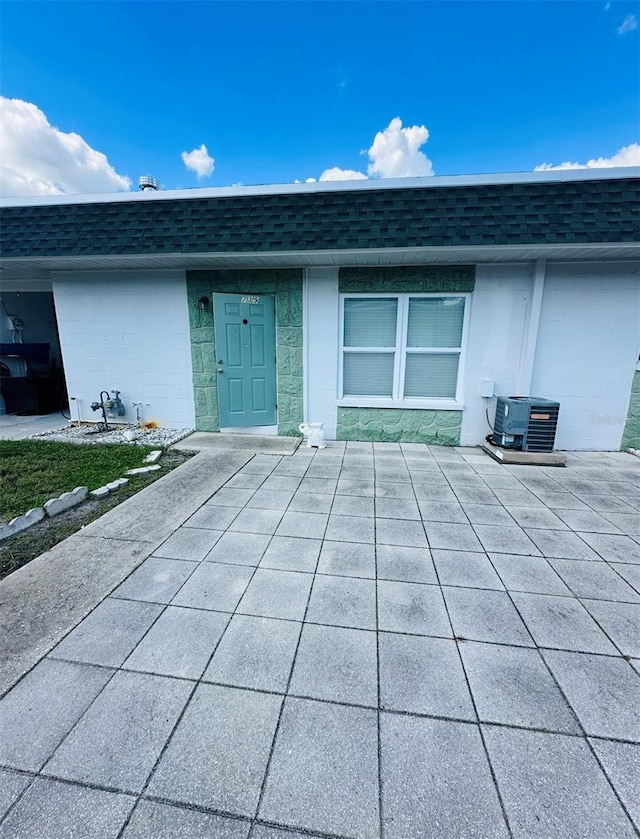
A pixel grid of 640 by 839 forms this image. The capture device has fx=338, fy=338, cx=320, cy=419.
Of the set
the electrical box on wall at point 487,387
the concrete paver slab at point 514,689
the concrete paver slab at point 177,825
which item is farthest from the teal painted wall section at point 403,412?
the concrete paver slab at point 177,825

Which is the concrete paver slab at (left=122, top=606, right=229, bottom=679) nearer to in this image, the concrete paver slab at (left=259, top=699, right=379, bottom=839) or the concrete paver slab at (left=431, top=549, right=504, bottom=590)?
the concrete paver slab at (left=259, top=699, right=379, bottom=839)

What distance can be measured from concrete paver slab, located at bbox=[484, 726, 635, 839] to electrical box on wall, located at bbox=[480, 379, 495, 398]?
12.9 feet

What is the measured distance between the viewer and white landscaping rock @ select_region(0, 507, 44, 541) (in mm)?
2432

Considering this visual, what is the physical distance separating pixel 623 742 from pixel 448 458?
3.22 m

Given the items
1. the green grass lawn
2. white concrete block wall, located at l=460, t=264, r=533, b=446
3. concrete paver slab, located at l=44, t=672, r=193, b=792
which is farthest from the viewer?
white concrete block wall, located at l=460, t=264, r=533, b=446

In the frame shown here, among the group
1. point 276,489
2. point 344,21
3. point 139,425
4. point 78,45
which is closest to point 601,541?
point 276,489

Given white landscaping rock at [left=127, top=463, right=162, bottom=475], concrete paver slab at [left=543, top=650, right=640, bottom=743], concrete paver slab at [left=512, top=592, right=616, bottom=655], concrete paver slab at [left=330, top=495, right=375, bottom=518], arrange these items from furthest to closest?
1. white landscaping rock at [left=127, top=463, right=162, bottom=475]
2. concrete paver slab at [left=330, top=495, right=375, bottom=518]
3. concrete paver slab at [left=512, top=592, right=616, bottom=655]
4. concrete paver slab at [left=543, top=650, right=640, bottom=743]

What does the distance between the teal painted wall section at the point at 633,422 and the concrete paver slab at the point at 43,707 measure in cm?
596

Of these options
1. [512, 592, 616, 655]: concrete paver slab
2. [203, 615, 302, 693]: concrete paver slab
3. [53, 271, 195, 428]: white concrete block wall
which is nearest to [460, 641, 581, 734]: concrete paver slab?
[512, 592, 616, 655]: concrete paver slab

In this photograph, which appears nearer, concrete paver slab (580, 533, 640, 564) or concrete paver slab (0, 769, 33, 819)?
concrete paver slab (0, 769, 33, 819)

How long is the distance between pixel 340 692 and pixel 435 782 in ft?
1.35

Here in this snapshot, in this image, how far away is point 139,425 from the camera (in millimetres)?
5402

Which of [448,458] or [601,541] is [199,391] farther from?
[601,541]

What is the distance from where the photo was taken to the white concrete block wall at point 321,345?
15.3ft
